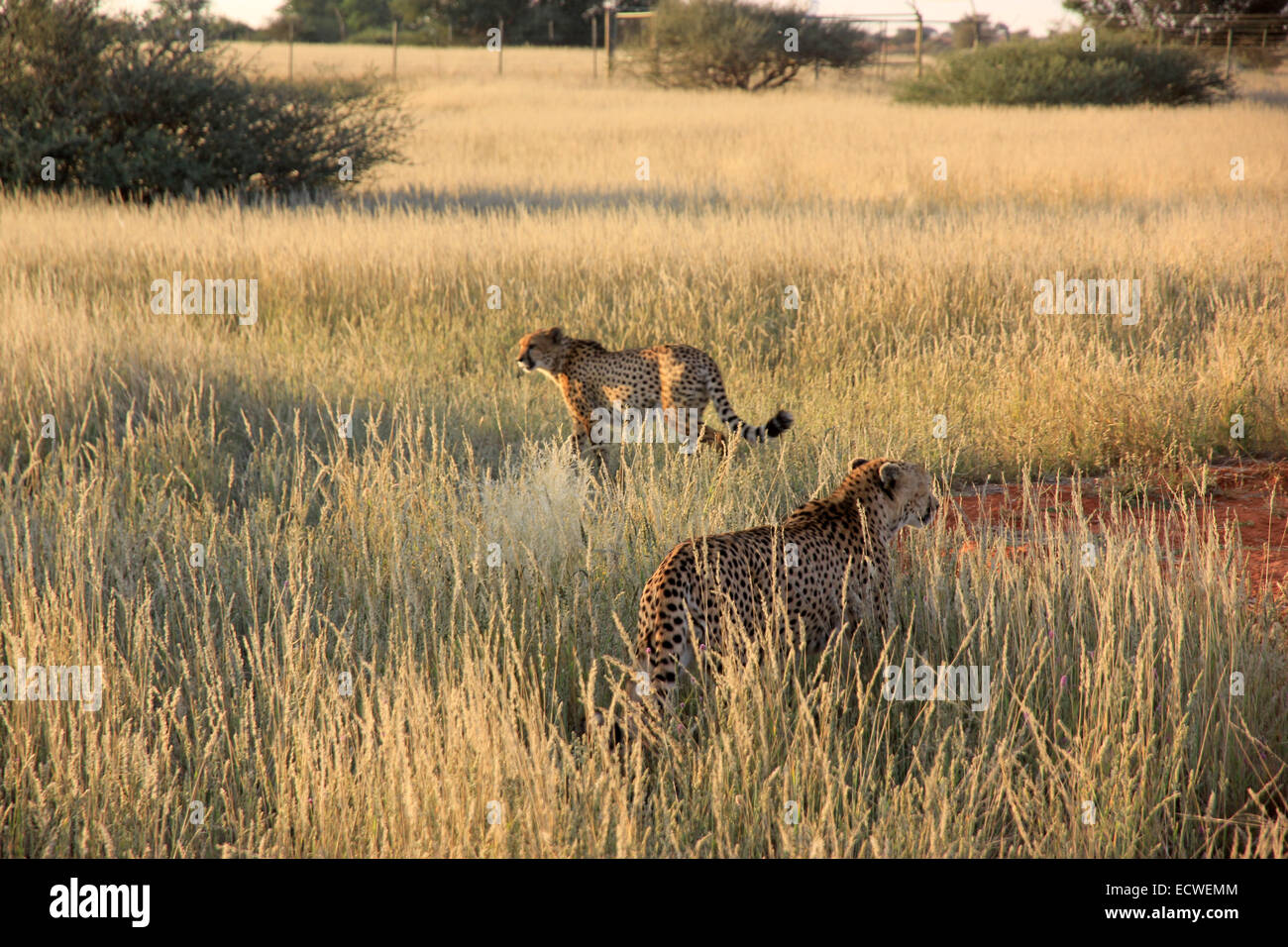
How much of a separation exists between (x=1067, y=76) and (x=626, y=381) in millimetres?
26480

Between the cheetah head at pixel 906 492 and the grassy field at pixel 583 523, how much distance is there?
155 mm

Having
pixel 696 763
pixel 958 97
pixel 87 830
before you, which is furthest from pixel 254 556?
pixel 958 97

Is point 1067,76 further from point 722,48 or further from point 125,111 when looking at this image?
point 125,111

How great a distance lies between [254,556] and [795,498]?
209 centimetres

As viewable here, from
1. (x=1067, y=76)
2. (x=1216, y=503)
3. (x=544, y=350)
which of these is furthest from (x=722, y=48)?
(x=1216, y=503)

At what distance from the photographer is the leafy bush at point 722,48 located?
33.9 m

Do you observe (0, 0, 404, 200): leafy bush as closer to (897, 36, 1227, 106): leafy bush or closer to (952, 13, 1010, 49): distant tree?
(897, 36, 1227, 106): leafy bush

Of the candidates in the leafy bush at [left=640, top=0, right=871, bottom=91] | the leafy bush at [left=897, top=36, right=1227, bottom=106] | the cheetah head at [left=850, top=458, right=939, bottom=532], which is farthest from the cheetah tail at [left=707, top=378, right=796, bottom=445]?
the leafy bush at [left=640, top=0, right=871, bottom=91]

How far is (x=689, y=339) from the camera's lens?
6957 millimetres

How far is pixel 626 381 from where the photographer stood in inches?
203

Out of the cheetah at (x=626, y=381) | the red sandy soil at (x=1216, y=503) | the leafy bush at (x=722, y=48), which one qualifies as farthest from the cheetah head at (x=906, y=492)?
the leafy bush at (x=722, y=48)

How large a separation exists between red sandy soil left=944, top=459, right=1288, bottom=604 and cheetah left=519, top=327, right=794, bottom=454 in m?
1.07

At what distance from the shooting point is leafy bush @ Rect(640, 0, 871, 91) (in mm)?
33875

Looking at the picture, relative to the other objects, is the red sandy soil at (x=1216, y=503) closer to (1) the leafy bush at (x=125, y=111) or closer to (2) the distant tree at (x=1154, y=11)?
(1) the leafy bush at (x=125, y=111)
